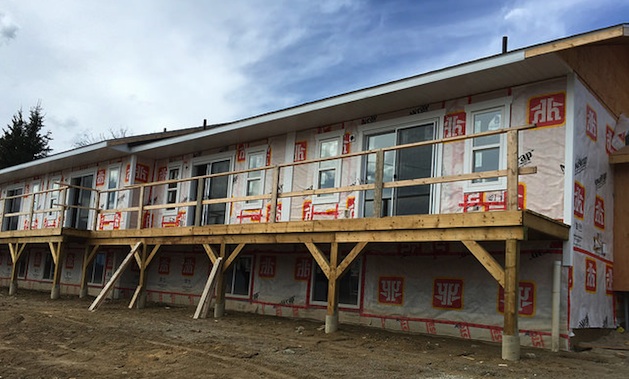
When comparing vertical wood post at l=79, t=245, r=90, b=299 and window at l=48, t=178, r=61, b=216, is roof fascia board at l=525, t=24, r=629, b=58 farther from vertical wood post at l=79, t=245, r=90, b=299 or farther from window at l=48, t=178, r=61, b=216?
window at l=48, t=178, r=61, b=216

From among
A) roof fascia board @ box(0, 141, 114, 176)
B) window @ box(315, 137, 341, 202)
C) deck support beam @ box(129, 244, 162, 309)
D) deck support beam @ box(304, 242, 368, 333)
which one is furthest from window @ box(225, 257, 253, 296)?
roof fascia board @ box(0, 141, 114, 176)

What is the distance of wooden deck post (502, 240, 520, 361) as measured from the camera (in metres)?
7.52

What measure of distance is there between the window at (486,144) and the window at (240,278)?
609cm

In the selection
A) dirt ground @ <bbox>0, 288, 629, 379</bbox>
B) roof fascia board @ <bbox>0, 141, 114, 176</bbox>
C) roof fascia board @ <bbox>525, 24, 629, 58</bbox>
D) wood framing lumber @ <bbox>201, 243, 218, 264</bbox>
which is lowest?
dirt ground @ <bbox>0, 288, 629, 379</bbox>

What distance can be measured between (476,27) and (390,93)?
284 cm

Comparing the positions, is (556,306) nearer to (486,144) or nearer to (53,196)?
(486,144)

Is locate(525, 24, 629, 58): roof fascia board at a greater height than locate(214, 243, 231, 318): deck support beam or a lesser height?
greater

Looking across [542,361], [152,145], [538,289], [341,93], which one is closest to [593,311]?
[538,289]

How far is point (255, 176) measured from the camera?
1429 cm

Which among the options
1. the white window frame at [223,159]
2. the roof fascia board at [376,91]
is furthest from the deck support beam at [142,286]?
the roof fascia board at [376,91]

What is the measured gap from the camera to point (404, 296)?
1077 cm

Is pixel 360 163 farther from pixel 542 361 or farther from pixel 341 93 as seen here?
pixel 542 361

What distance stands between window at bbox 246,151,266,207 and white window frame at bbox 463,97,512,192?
5380 mm

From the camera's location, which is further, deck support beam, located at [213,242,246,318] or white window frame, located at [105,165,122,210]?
white window frame, located at [105,165,122,210]
